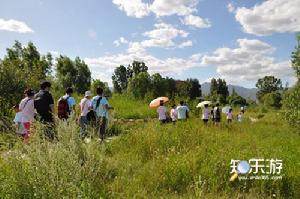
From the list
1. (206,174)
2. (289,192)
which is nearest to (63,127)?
(206,174)

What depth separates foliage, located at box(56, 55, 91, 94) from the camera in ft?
177

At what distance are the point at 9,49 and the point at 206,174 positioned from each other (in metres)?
40.7

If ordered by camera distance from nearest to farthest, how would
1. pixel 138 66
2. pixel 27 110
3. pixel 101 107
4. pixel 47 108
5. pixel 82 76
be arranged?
pixel 47 108
pixel 27 110
pixel 101 107
pixel 82 76
pixel 138 66

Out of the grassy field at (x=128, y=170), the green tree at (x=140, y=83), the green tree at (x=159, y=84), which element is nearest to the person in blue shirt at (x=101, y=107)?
the grassy field at (x=128, y=170)

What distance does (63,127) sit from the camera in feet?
20.6

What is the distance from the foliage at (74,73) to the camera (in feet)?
177

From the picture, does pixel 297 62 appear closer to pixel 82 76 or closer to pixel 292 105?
pixel 292 105

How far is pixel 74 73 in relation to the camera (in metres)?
56.2

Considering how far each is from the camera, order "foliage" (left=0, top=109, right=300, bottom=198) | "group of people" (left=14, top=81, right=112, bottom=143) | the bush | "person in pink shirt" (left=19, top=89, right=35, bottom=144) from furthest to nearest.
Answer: the bush → "person in pink shirt" (left=19, top=89, right=35, bottom=144) → "group of people" (left=14, top=81, right=112, bottom=143) → "foliage" (left=0, top=109, right=300, bottom=198)

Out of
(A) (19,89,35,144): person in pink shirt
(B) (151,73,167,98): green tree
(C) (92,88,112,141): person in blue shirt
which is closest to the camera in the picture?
(A) (19,89,35,144): person in pink shirt

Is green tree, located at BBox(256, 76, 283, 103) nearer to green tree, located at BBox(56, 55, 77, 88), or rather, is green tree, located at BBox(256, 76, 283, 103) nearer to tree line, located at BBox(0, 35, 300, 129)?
tree line, located at BBox(0, 35, 300, 129)

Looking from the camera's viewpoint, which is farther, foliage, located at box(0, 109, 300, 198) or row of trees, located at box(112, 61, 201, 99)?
row of trees, located at box(112, 61, 201, 99)

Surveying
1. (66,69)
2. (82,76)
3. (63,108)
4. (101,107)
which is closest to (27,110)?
(63,108)

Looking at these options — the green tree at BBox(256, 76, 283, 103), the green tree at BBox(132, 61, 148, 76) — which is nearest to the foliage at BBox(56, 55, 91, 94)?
the green tree at BBox(132, 61, 148, 76)
